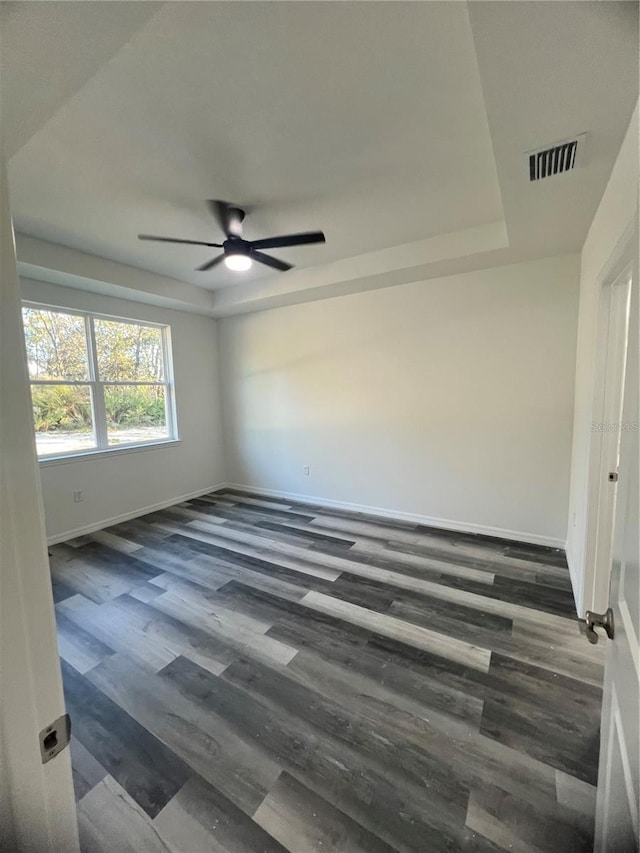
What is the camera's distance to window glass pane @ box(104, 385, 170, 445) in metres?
3.99

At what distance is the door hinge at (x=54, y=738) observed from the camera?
0.56 metres

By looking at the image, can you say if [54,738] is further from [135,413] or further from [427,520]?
[135,413]

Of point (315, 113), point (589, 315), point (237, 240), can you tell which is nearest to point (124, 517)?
point (237, 240)

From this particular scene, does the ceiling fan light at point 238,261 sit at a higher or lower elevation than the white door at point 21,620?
higher

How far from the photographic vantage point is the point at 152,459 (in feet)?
14.3

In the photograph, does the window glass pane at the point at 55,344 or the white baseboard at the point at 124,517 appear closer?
the window glass pane at the point at 55,344

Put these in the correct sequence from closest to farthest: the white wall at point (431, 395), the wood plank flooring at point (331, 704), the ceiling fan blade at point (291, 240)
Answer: the wood plank flooring at point (331, 704), the ceiling fan blade at point (291, 240), the white wall at point (431, 395)

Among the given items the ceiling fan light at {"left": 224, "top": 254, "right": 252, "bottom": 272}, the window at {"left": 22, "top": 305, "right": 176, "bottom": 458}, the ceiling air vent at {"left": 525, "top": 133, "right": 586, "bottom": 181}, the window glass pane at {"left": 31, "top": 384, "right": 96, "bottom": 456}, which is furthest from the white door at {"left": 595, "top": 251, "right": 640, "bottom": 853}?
the window glass pane at {"left": 31, "top": 384, "right": 96, "bottom": 456}

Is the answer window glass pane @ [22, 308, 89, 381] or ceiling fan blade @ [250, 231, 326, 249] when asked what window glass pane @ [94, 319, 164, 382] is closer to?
window glass pane @ [22, 308, 89, 381]

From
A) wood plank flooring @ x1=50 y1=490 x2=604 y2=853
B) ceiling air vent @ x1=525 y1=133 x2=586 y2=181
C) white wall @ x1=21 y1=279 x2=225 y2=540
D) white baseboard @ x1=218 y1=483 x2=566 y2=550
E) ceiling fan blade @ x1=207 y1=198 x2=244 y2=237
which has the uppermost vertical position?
ceiling fan blade @ x1=207 y1=198 x2=244 y2=237

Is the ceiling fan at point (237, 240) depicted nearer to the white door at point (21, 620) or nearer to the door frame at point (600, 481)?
the door frame at point (600, 481)

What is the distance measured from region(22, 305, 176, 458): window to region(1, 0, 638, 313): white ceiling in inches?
37.4

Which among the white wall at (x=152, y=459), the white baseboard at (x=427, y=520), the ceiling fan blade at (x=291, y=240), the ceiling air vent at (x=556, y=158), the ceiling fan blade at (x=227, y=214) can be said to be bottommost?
the white baseboard at (x=427, y=520)

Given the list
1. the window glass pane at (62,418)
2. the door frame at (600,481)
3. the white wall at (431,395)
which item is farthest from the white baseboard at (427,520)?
the window glass pane at (62,418)
